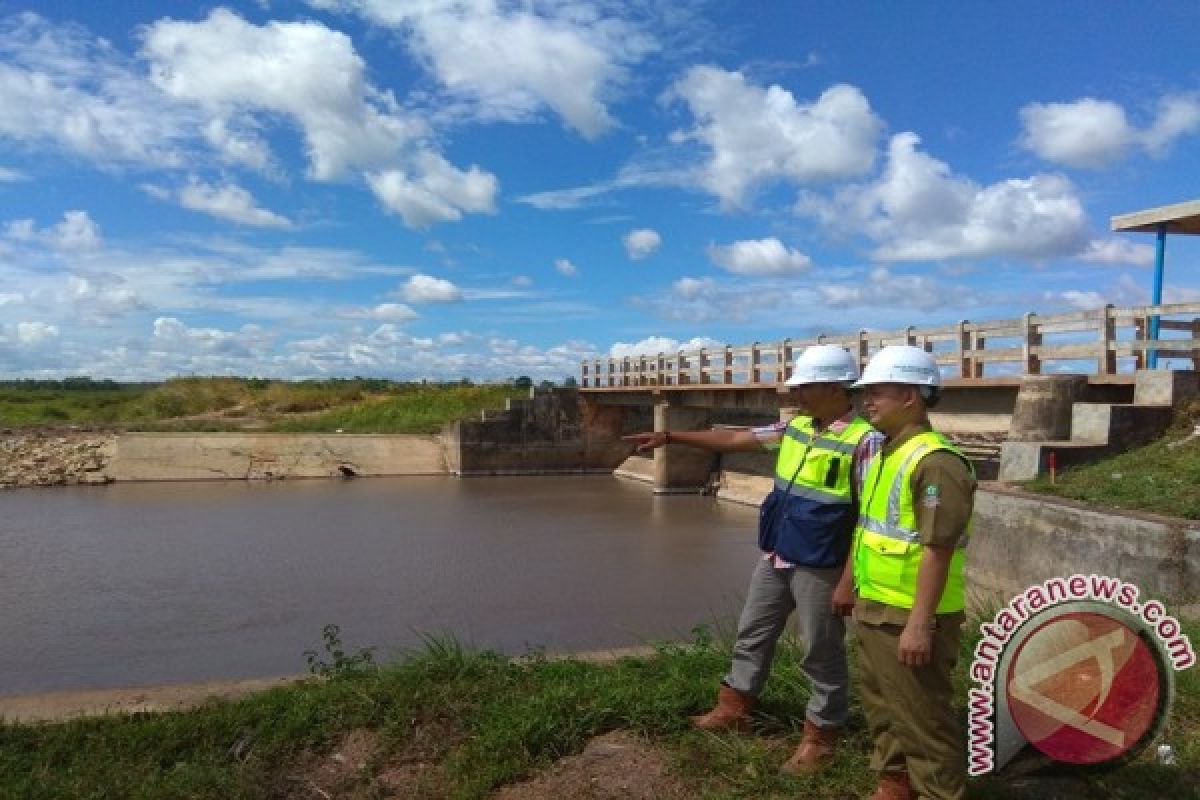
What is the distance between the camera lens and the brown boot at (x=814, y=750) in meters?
3.68

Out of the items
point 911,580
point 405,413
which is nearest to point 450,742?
point 911,580

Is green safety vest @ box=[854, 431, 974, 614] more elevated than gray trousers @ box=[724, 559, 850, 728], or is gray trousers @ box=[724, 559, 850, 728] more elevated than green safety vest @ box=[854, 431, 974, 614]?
green safety vest @ box=[854, 431, 974, 614]

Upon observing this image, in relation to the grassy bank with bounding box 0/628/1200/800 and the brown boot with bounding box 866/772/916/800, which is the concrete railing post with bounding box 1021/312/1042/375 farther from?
the brown boot with bounding box 866/772/916/800

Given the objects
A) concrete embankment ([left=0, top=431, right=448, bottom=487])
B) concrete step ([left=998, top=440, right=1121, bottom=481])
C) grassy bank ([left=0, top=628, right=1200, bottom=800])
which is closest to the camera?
grassy bank ([left=0, top=628, right=1200, bottom=800])

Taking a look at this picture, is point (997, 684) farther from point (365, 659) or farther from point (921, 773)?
point (365, 659)

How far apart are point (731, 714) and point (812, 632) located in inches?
25.7

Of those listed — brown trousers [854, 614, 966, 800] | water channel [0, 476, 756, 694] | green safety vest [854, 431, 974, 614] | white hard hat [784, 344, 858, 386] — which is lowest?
water channel [0, 476, 756, 694]

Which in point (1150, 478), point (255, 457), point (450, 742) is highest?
point (1150, 478)

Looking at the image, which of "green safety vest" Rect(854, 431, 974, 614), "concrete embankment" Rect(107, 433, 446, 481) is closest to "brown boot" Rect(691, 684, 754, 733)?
"green safety vest" Rect(854, 431, 974, 614)

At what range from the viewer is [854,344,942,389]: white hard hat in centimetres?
316

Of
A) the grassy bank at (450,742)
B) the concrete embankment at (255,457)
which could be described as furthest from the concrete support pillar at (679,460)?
the grassy bank at (450,742)

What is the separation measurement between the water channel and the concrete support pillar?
200 centimetres
